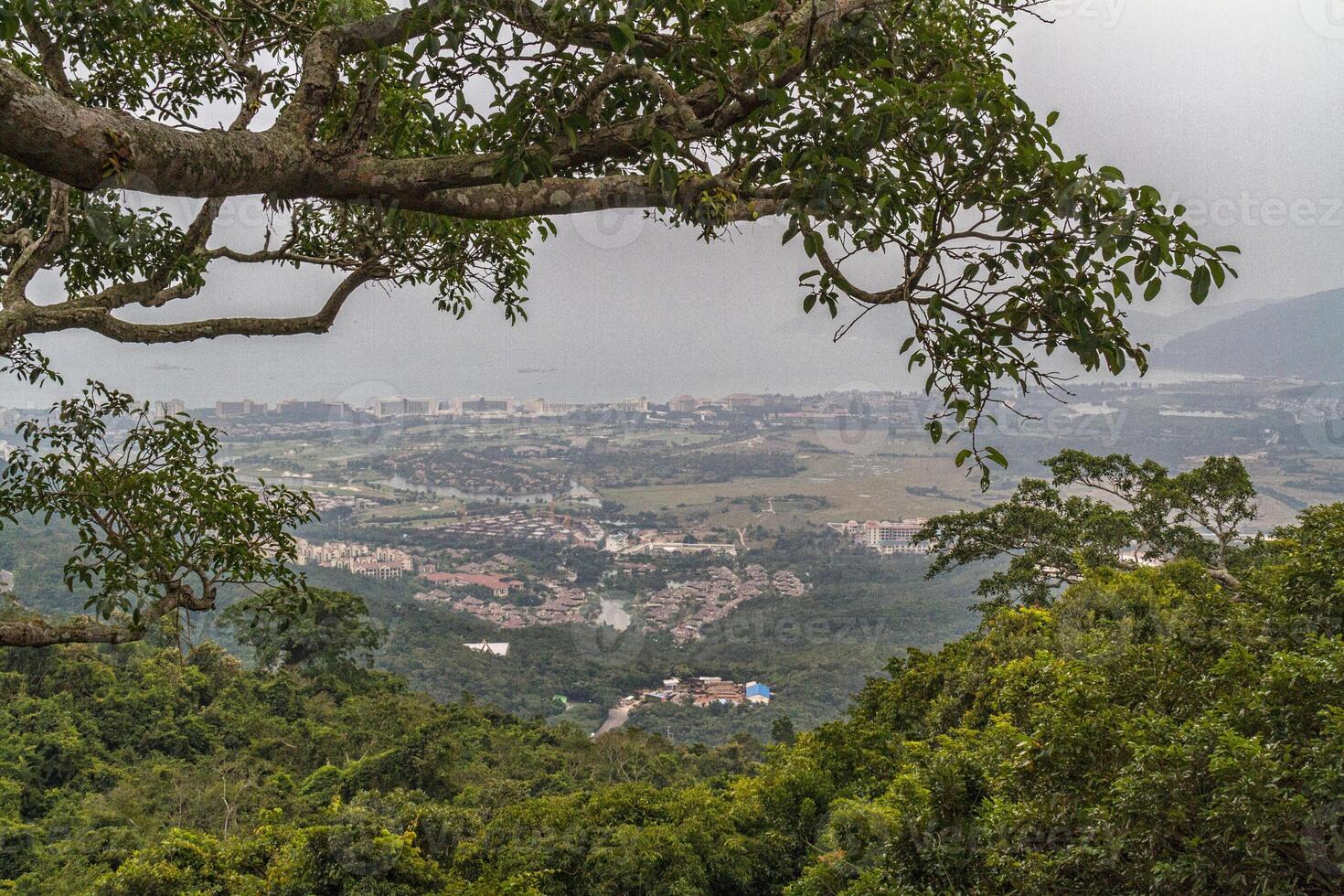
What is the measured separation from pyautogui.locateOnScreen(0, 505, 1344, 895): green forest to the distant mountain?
43.4 metres

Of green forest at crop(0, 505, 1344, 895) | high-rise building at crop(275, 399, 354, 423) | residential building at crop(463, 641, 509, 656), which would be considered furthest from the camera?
high-rise building at crop(275, 399, 354, 423)

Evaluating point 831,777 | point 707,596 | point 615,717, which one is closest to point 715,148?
point 831,777

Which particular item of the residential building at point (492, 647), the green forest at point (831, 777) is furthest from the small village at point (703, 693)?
the green forest at point (831, 777)

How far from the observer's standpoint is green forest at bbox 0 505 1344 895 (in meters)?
3.02

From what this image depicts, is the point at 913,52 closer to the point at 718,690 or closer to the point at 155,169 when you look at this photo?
the point at 155,169

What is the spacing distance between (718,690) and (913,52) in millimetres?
27618

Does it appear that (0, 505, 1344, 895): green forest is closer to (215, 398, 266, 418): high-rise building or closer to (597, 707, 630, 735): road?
(597, 707, 630, 735): road

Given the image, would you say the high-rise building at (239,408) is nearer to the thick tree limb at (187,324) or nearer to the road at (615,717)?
the road at (615,717)

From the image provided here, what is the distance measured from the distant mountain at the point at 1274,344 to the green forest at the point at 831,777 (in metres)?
43.4

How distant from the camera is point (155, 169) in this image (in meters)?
1.70

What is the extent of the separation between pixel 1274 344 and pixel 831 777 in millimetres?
54493

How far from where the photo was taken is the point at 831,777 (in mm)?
9086

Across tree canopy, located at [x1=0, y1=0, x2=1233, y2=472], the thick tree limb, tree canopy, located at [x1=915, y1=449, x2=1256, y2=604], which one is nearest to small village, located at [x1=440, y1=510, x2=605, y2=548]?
tree canopy, located at [x1=915, y1=449, x2=1256, y2=604]

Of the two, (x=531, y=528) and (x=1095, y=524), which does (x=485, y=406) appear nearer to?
(x=531, y=528)
